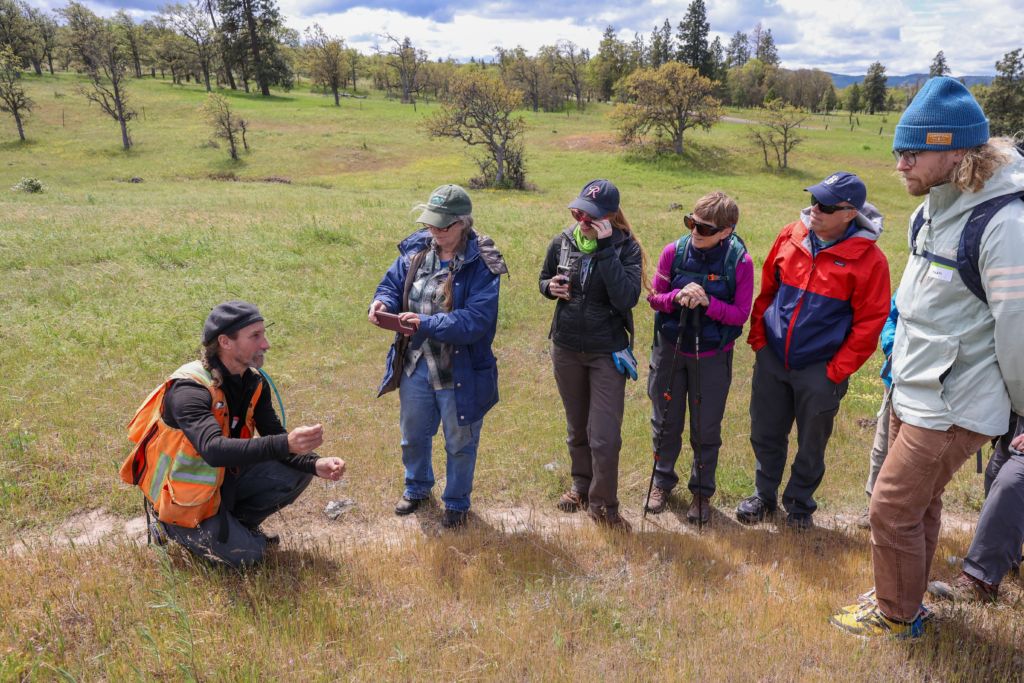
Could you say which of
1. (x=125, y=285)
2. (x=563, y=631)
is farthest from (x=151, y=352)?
(x=563, y=631)

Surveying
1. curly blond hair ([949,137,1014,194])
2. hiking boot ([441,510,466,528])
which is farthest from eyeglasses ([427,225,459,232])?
curly blond hair ([949,137,1014,194])

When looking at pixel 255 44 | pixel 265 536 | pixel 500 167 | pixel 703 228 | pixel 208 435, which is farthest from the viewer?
pixel 255 44

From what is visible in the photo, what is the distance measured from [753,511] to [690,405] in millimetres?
1101

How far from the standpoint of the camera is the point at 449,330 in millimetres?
4277

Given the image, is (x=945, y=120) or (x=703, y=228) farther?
(x=703, y=228)

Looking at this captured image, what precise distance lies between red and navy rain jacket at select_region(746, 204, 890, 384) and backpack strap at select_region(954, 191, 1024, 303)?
1.32 meters

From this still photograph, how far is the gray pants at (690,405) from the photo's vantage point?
4.83 metres

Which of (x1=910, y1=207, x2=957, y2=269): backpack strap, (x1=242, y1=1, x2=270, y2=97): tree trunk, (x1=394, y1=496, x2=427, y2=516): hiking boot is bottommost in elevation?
(x1=394, y1=496, x2=427, y2=516): hiking boot

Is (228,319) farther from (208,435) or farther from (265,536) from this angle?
(265,536)

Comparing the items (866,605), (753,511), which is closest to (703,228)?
(753,511)

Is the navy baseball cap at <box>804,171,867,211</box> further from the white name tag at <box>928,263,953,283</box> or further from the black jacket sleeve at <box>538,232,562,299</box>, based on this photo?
the black jacket sleeve at <box>538,232,562,299</box>

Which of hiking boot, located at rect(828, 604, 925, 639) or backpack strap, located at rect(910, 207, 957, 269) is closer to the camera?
backpack strap, located at rect(910, 207, 957, 269)

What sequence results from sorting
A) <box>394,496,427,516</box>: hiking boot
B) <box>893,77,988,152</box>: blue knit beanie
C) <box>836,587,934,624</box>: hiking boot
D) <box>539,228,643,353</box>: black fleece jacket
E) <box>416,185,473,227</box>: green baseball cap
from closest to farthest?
<box>893,77,988,152</box>: blue knit beanie < <box>836,587,934,624</box>: hiking boot < <box>416,185,473,227</box>: green baseball cap < <box>539,228,643,353</box>: black fleece jacket < <box>394,496,427,516</box>: hiking boot

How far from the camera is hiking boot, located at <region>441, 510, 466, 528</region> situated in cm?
479
